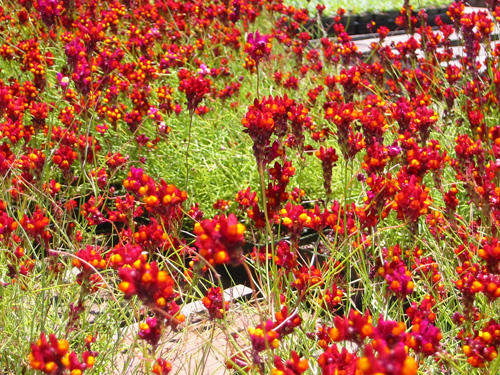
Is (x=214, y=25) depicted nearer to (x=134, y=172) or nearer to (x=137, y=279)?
(x=134, y=172)

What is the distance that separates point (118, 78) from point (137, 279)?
8.77ft

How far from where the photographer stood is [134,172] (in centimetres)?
151

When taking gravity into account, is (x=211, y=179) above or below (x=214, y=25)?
below

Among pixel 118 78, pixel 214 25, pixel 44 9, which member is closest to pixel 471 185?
pixel 44 9

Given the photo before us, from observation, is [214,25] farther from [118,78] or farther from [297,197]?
[297,197]

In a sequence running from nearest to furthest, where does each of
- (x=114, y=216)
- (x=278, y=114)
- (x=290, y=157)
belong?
(x=278, y=114), (x=114, y=216), (x=290, y=157)

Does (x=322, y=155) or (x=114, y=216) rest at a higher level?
(x=322, y=155)

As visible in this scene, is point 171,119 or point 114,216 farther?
point 171,119

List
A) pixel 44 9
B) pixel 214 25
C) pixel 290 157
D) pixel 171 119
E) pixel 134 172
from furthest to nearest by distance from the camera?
pixel 214 25, pixel 171 119, pixel 290 157, pixel 44 9, pixel 134 172

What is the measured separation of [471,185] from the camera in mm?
1768

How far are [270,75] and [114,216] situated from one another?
99.5 inches

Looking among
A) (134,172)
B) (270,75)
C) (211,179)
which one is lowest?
(211,179)

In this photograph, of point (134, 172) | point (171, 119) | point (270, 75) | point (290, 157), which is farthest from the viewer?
point (270, 75)

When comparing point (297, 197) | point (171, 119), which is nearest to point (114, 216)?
point (297, 197)
